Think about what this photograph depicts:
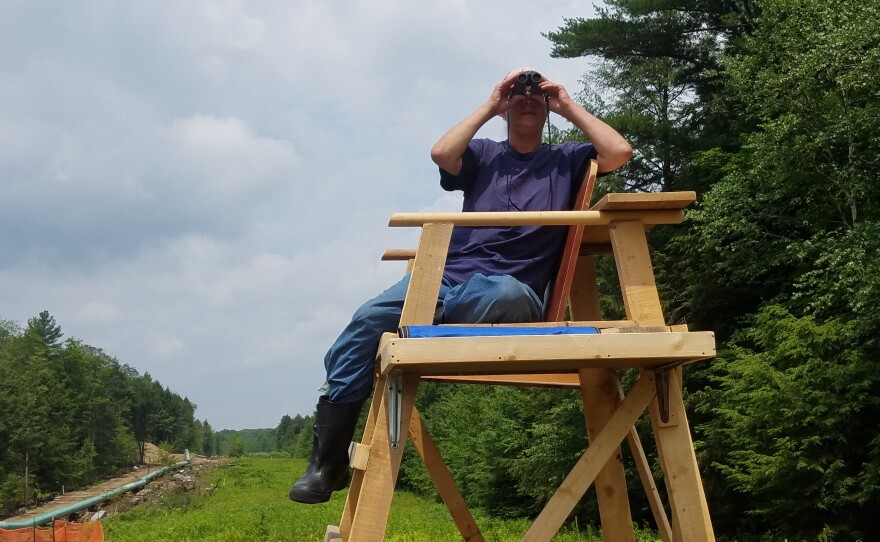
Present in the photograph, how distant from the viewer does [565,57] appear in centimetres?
2223

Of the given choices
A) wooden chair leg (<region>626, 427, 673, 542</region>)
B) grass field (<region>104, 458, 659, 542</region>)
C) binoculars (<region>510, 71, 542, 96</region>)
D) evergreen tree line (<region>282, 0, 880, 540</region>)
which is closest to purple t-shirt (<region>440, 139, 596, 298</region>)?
binoculars (<region>510, 71, 542, 96</region>)

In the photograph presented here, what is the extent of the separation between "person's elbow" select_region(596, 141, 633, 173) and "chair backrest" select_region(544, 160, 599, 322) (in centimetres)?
3

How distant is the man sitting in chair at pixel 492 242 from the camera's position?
3258 mm

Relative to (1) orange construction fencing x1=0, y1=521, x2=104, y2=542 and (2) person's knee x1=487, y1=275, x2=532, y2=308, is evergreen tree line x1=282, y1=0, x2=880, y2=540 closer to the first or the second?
(2) person's knee x1=487, y1=275, x2=532, y2=308

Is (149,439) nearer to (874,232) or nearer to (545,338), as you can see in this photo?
(874,232)

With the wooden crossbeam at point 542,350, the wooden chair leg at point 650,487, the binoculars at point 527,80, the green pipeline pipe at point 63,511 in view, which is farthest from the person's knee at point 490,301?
the green pipeline pipe at point 63,511

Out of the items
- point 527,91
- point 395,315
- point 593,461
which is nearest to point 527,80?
point 527,91

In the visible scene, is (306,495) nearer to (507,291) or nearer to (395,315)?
(395,315)

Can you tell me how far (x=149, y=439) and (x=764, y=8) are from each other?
118 m

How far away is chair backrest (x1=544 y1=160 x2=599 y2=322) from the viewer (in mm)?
3395

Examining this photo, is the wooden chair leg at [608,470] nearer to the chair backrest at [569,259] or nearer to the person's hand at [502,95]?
the chair backrest at [569,259]

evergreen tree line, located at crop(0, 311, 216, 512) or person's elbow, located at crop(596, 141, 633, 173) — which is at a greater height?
evergreen tree line, located at crop(0, 311, 216, 512)

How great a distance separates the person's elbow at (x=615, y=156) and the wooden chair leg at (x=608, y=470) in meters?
0.88

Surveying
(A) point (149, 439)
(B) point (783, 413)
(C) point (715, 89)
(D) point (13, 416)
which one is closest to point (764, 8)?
(C) point (715, 89)
